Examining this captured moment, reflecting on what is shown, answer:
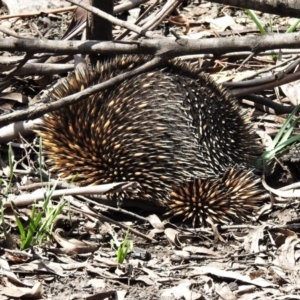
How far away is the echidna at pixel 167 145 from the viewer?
17.1 feet

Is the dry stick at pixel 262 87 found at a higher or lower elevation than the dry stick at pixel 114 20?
lower

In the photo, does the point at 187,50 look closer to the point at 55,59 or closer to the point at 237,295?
the point at 237,295

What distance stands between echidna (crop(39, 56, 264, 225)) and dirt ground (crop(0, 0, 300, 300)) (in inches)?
6.9

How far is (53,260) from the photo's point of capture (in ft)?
14.5

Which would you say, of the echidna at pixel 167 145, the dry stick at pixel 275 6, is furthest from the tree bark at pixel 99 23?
the dry stick at pixel 275 6

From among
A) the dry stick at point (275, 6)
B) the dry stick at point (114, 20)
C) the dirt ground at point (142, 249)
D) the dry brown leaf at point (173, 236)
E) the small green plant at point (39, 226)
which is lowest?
the dry brown leaf at point (173, 236)

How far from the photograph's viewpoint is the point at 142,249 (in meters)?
4.71

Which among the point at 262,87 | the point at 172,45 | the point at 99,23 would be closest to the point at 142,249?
the point at 172,45

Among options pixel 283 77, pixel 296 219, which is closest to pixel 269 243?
pixel 296 219

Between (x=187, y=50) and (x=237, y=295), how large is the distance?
1437 mm

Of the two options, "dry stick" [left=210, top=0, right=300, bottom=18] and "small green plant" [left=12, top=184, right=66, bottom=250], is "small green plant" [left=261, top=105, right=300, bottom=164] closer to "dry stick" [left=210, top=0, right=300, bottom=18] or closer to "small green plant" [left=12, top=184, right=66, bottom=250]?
"dry stick" [left=210, top=0, right=300, bottom=18]

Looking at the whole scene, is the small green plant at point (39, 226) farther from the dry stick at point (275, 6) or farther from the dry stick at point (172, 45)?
the dry stick at point (275, 6)

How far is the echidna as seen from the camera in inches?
205

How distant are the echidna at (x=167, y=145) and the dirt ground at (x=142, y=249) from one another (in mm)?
176
